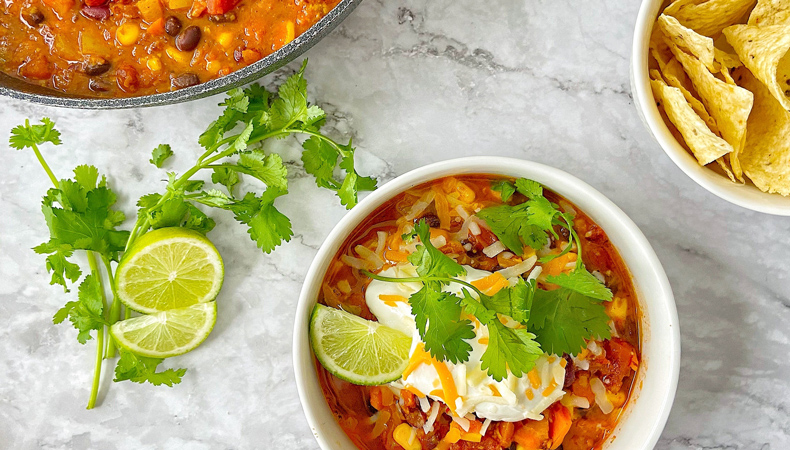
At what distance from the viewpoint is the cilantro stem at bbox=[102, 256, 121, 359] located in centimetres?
213

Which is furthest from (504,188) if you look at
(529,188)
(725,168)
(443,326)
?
(725,168)

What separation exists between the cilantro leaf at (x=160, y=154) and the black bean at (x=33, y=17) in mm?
477

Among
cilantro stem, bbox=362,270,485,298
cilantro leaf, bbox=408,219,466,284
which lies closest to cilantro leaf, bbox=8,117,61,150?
cilantro stem, bbox=362,270,485,298

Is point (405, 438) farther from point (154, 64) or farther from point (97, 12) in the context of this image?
point (97, 12)

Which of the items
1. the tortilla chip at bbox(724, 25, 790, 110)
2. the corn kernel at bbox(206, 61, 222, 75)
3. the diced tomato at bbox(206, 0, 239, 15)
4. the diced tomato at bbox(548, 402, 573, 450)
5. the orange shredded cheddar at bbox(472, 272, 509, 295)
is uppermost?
the tortilla chip at bbox(724, 25, 790, 110)

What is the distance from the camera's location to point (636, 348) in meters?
1.96

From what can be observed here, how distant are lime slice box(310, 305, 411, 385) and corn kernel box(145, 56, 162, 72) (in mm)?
824

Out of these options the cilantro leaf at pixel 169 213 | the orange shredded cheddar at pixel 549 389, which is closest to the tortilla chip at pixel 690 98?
the orange shredded cheddar at pixel 549 389

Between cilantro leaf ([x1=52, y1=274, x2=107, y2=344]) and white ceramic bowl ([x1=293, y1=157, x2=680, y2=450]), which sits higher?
white ceramic bowl ([x1=293, y1=157, x2=680, y2=450])

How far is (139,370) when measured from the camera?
210 cm

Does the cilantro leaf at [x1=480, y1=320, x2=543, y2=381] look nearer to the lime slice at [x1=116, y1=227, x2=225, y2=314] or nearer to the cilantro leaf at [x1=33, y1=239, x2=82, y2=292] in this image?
the lime slice at [x1=116, y1=227, x2=225, y2=314]

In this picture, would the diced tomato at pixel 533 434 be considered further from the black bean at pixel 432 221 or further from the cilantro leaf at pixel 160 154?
the cilantro leaf at pixel 160 154

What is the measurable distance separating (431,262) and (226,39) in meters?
0.88

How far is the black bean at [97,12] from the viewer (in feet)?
6.42
